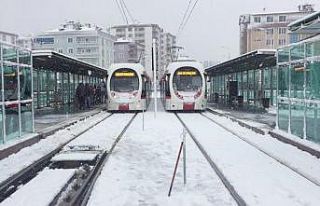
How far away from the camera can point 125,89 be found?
97.9ft

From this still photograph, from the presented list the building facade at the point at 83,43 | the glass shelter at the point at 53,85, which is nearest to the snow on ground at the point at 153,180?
the glass shelter at the point at 53,85

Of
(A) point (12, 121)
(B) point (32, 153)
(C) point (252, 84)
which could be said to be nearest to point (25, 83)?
(A) point (12, 121)

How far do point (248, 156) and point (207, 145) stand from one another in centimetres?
223

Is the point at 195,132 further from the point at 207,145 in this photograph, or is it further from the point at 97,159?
the point at 97,159

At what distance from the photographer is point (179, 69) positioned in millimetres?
29531

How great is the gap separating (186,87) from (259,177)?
798 inches

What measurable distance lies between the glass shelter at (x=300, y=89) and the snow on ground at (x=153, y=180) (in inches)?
110

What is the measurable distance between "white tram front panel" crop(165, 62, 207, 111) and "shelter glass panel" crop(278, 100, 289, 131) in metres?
13.5

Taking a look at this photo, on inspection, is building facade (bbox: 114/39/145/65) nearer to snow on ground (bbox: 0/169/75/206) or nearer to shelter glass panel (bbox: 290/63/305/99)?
shelter glass panel (bbox: 290/63/305/99)

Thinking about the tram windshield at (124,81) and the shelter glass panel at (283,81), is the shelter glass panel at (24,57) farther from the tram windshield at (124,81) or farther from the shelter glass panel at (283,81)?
the tram windshield at (124,81)

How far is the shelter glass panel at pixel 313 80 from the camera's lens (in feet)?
39.4

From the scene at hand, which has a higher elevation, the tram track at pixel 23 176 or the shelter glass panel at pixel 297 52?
the shelter glass panel at pixel 297 52

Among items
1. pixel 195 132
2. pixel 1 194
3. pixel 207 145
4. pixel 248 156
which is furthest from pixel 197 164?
pixel 195 132

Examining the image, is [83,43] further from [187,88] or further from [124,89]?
[187,88]
